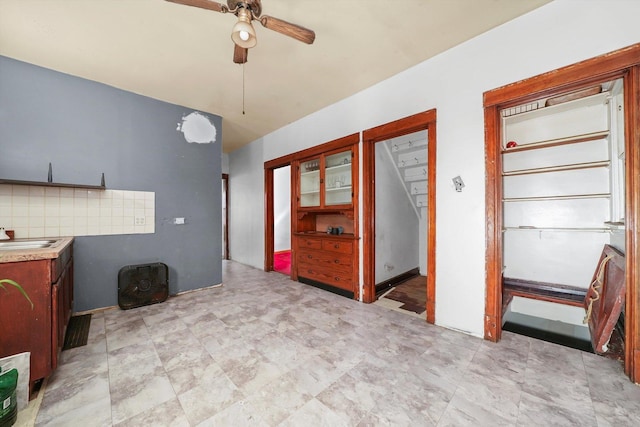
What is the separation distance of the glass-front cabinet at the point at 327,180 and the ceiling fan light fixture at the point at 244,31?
1.96 m

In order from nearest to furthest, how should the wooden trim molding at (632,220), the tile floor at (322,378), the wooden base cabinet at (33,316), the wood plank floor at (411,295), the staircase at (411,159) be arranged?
the tile floor at (322,378), the wooden base cabinet at (33,316), the wooden trim molding at (632,220), the wood plank floor at (411,295), the staircase at (411,159)

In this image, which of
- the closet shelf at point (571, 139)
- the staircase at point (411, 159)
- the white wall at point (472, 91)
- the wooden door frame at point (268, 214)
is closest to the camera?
the white wall at point (472, 91)

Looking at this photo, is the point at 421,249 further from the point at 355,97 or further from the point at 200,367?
the point at 200,367

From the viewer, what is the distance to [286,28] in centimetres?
164

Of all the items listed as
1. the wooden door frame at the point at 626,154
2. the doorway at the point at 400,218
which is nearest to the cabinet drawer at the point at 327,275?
the doorway at the point at 400,218

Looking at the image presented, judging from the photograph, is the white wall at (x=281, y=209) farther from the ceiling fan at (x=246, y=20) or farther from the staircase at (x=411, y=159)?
the ceiling fan at (x=246, y=20)

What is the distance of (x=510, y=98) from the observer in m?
1.98

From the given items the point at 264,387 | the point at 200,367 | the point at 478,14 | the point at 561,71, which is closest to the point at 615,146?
the point at 561,71

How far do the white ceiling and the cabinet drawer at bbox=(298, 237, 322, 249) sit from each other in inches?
83.1

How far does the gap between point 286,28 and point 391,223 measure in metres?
2.91

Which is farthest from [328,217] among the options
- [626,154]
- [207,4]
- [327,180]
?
[626,154]

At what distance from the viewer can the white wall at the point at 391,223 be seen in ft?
11.4

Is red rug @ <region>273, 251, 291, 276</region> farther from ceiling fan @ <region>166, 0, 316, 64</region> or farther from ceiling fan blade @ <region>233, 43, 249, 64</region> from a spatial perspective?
ceiling fan @ <region>166, 0, 316, 64</region>

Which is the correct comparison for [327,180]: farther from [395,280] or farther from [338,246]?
[395,280]
